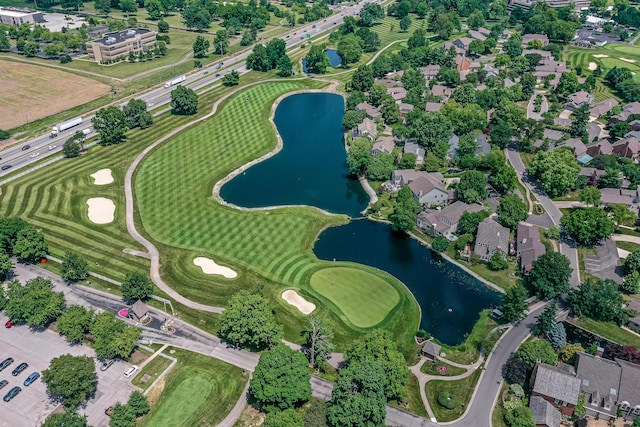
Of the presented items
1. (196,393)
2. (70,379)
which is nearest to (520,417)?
(196,393)

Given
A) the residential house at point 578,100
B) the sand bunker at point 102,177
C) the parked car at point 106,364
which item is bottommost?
the parked car at point 106,364

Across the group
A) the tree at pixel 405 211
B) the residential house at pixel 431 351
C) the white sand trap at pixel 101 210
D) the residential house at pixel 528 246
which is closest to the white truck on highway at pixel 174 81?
the white sand trap at pixel 101 210

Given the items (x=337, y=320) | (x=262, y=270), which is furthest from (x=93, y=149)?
(x=337, y=320)

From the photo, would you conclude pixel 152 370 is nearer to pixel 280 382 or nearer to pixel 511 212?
pixel 280 382

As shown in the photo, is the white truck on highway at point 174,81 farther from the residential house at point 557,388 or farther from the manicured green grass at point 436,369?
the residential house at point 557,388

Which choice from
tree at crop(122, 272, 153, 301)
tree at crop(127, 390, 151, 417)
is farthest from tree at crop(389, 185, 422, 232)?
tree at crop(127, 390, 151, 417)
